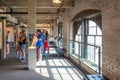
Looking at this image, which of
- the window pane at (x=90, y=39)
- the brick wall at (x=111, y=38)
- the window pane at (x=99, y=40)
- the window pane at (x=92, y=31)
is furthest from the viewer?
the window pane at (x=90, y=39)

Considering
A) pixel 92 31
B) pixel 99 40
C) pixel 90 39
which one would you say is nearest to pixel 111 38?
pixel 99 40

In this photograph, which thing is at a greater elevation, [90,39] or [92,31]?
[92,31]

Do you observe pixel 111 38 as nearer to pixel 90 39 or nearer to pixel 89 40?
pixel 90 39

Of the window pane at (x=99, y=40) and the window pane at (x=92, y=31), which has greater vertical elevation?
the window pane at (x=92, y=31)

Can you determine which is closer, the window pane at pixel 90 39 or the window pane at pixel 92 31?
the window pane at pixel 92 31

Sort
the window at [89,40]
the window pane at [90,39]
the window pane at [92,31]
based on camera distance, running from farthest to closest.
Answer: the window pane at [90,39] → the window pane at [92,31] → the window at [89,40]

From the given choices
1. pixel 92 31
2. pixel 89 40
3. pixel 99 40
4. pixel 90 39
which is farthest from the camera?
pixel 89 40

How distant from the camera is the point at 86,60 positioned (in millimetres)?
9875

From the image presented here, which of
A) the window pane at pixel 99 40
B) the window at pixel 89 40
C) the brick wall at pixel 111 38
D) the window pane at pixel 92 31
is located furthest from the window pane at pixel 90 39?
the brick wall at pixel 111 38

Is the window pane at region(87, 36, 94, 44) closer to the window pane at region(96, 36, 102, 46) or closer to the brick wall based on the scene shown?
the window pane at region(96, 36, 102, 46)

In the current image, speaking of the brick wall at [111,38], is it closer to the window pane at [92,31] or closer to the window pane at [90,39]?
the window pane at [92,31]

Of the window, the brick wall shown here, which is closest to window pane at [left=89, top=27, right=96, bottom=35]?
the window

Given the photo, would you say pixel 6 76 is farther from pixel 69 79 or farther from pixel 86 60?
pixel 86 60

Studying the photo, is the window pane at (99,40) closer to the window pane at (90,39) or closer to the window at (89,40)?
the window at (89,40)
